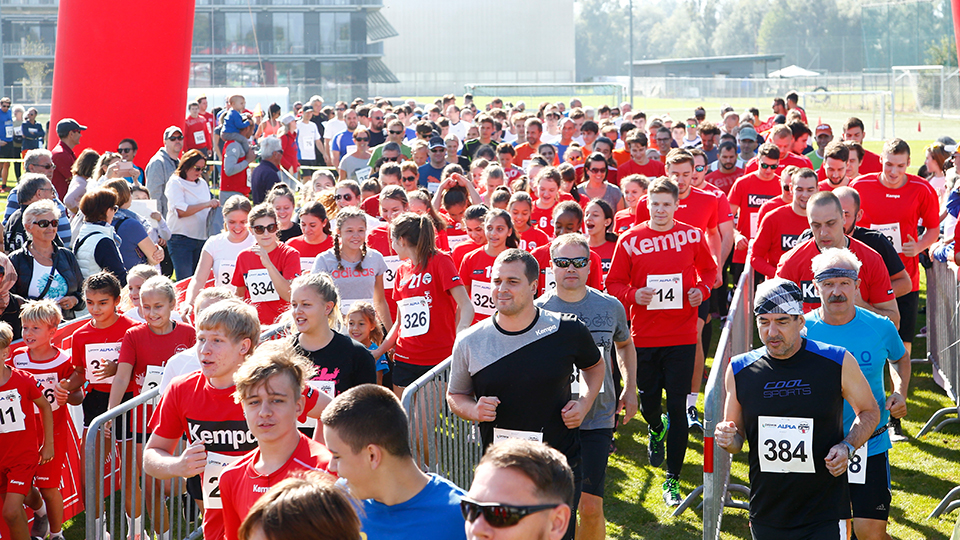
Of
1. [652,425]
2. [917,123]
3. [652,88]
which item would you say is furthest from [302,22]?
[652,425]

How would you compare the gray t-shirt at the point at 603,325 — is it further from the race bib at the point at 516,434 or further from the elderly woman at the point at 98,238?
the elderly woman at the point at 98,238

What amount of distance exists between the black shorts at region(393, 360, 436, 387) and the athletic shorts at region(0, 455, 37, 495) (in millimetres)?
2357

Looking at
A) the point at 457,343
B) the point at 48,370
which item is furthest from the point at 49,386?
the point at 457,343

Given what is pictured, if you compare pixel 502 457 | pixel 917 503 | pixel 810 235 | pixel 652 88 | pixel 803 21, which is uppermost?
pixel 803 21

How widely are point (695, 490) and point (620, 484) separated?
639mm

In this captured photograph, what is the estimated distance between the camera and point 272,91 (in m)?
36.5

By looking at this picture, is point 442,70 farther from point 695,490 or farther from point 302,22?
point 695,490

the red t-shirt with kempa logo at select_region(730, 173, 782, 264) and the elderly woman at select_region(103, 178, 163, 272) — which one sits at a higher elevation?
the red t-shirt with kempa logo at select_region(730, 173, 782, 264)

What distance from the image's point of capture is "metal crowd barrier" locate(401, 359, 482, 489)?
17.0 feet

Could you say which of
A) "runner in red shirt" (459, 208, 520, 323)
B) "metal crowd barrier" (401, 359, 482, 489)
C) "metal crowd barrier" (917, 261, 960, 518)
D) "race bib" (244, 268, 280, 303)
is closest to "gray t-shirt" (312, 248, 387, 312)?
"race bib" (244, 268, 280, 303)

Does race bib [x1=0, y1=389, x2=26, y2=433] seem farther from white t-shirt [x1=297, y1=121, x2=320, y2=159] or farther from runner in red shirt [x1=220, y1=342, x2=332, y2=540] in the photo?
white t-shirt [x1=297, y1=121, x2=320, y2=159]

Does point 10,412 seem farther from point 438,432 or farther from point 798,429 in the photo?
point 798,429

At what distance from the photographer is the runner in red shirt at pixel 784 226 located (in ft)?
25.4

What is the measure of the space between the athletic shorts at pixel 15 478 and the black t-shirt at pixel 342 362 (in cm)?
181
